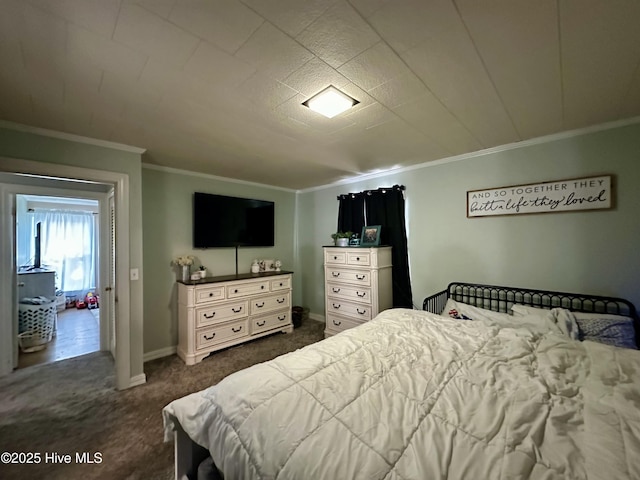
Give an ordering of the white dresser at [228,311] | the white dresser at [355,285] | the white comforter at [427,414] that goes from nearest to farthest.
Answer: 1. the white comforter at [427,414]
2. the white dresser at [228,311]
3. the white dresser at [355,285]

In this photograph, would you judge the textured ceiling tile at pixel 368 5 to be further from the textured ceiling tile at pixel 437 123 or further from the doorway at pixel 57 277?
the doorway at pixel 57 277

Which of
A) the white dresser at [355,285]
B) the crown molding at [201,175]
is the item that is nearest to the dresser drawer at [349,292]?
the white dresser at [355,285]

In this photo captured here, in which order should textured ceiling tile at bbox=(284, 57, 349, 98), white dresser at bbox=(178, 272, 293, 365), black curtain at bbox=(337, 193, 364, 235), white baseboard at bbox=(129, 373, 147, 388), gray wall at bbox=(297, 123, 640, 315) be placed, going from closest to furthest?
textured ceiling tile at bbox=(284, 57, 349, 98), gray wall at bbox=(297, 123, 640, 315), white baseboard at bbox=(129, 373, 147, 388), white dresser at bbox=(178, 272, 293, 365), black curtain at bbox=(337, 193, 364, 235)

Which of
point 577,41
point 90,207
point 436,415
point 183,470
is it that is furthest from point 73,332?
point 577,41

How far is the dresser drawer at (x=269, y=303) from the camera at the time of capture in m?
3.48

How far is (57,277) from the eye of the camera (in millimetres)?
5465

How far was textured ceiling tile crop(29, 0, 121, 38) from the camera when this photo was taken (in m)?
0.98

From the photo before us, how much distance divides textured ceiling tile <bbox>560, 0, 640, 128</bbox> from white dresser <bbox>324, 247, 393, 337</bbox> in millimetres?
2166

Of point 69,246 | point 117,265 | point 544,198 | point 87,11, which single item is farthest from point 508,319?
point 69,246

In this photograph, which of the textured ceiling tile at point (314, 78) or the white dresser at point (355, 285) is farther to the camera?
the white dresser at point (355, 285)

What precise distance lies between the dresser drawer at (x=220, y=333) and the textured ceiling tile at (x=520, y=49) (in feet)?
11.4

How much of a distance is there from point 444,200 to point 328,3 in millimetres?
2551

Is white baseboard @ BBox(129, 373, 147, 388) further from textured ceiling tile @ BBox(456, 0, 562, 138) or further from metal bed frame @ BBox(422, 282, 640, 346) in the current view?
textured ceiling tile @ BBox(456, 0, 562, 138)

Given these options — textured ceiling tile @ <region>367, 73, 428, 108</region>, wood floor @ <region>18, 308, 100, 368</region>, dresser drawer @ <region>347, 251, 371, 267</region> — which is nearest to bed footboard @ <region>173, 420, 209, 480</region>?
textured ceiling tile @ <region>367, 73, 428, 108</region>
